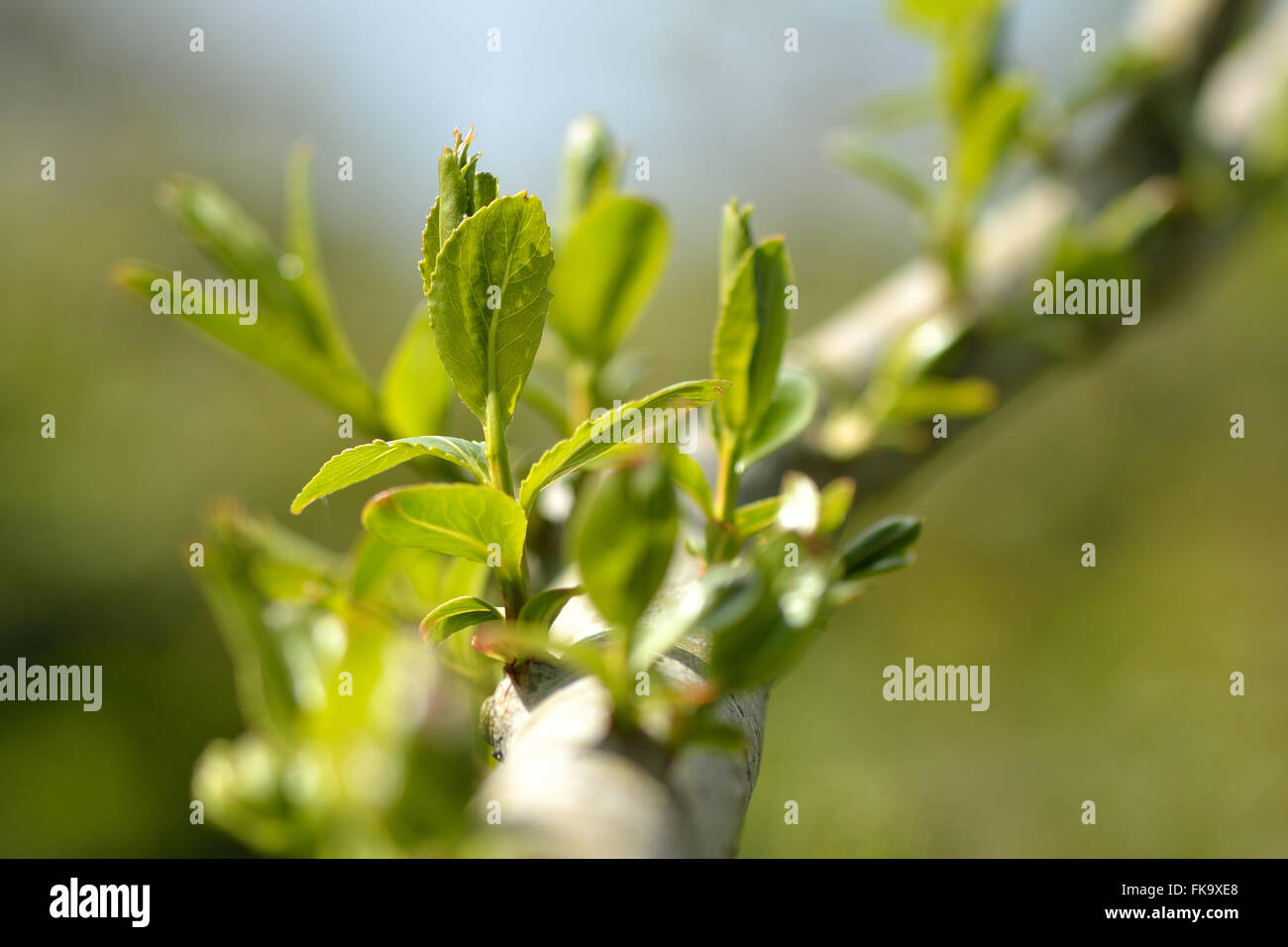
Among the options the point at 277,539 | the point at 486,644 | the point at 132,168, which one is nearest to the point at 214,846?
the point at 132,168

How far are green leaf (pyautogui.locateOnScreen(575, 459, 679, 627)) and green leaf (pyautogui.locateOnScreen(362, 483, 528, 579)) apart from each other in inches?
1.6

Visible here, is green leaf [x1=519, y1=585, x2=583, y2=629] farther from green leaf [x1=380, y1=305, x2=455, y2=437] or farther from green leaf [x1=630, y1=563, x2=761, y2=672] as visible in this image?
green leaf [x1=380, y1=305, x2=455, y2=437]

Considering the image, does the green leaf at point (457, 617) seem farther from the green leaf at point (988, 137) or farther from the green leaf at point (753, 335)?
the green leaf at point (988, 137)

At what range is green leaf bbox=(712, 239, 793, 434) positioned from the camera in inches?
11.6

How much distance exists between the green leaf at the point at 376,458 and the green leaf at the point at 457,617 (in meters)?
0.04

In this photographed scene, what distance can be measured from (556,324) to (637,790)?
10.3 inches

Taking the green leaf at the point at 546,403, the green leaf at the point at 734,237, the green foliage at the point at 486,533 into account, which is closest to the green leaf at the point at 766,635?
the green foliage at the point at 486,533

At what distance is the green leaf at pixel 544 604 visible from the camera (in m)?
0.27

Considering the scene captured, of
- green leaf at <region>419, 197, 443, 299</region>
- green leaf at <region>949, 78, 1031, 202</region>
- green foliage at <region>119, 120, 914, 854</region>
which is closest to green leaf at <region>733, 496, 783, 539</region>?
green foliage at <region>119, 120, 914, 854</region>

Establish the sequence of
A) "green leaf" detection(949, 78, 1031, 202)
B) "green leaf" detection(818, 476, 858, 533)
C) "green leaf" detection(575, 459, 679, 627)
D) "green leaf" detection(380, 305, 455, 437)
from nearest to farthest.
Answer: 1. "green leaf" detection(575, 459, 679, 627)
2. "green leaf" detection(818, 476, 858, 533)
3. "green leaf" detection(380, 305, 455, 437)
4. "green leaf" detection(949, 78, 1031, 202)

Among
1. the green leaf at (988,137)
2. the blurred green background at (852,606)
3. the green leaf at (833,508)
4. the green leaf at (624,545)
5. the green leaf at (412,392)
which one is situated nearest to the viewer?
the green leaf at (624,545)

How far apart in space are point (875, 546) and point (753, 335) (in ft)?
0.25

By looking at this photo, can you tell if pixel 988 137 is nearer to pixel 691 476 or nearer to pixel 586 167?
pixel 586 167
